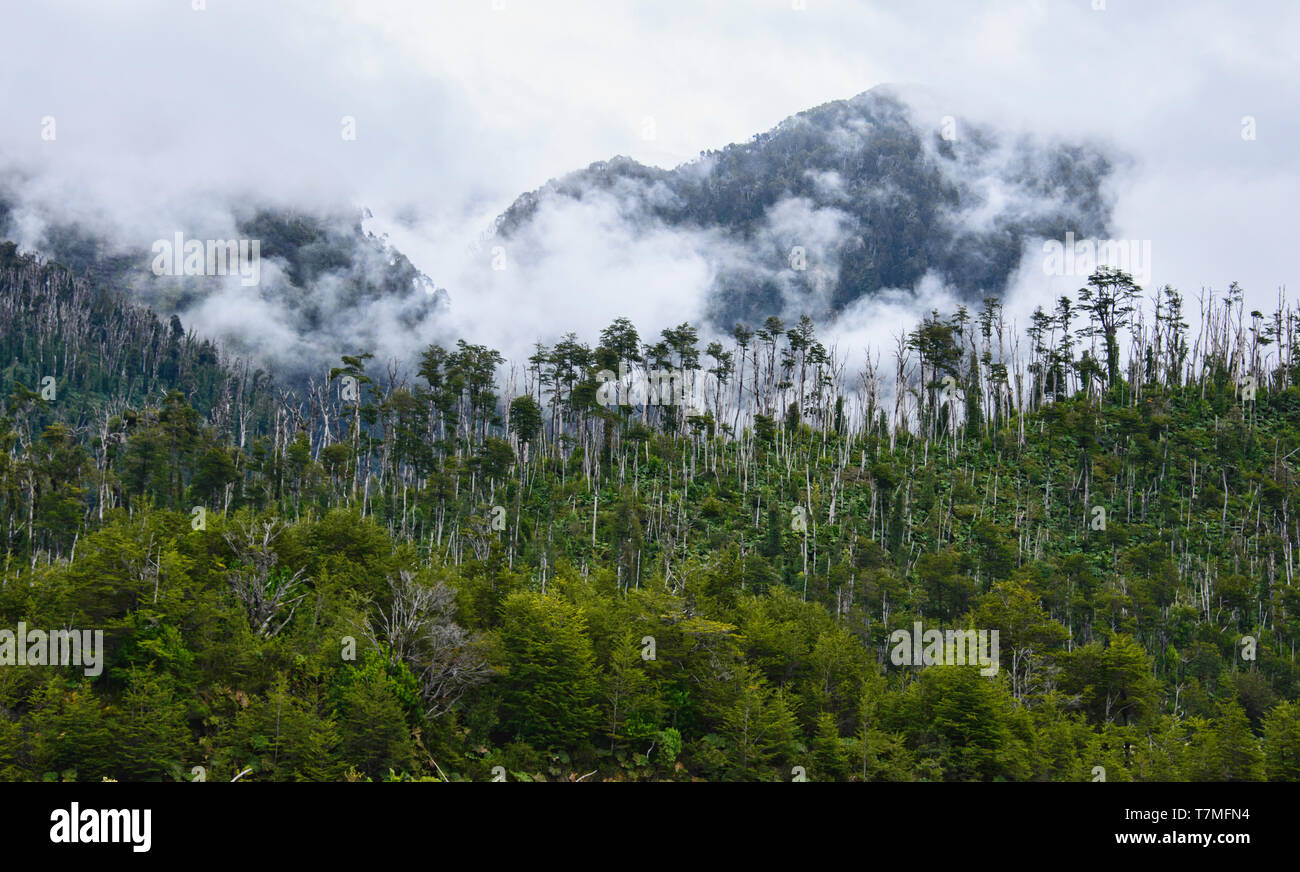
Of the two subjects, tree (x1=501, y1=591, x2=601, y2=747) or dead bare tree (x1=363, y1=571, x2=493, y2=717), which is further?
tree (x1=501, y1=591, x2=601, y2=747)

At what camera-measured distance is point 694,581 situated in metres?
49.9

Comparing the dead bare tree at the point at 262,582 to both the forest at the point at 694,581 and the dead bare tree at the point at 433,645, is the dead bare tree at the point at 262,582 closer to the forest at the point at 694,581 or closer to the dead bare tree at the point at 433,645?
the forest at the point at 694,581

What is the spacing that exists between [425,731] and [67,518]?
164ft

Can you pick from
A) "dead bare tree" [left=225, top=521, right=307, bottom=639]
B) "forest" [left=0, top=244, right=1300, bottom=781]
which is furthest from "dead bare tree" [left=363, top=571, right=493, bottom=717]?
"dead bare tree" [left=225, top=521, right=307, bottom=639]

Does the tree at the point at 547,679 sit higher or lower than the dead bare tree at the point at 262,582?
lower

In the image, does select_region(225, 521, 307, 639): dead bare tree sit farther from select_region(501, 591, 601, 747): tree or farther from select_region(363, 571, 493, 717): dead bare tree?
select_region(501, 591, 601, 747): tree

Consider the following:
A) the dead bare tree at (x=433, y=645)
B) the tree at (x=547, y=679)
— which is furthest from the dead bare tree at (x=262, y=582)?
the tree at (x=547, y=679)

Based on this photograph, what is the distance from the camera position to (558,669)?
3878cm

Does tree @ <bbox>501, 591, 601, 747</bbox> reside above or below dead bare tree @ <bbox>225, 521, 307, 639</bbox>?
below

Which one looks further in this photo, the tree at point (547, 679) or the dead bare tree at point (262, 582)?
the dead bare tree at point (262, 582)

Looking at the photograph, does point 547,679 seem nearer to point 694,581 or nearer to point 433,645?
point 433,645

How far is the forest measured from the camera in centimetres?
3553

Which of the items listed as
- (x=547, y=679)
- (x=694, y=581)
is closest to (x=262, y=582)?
(x=547, y=679)

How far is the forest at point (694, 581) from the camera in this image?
35531 mm
